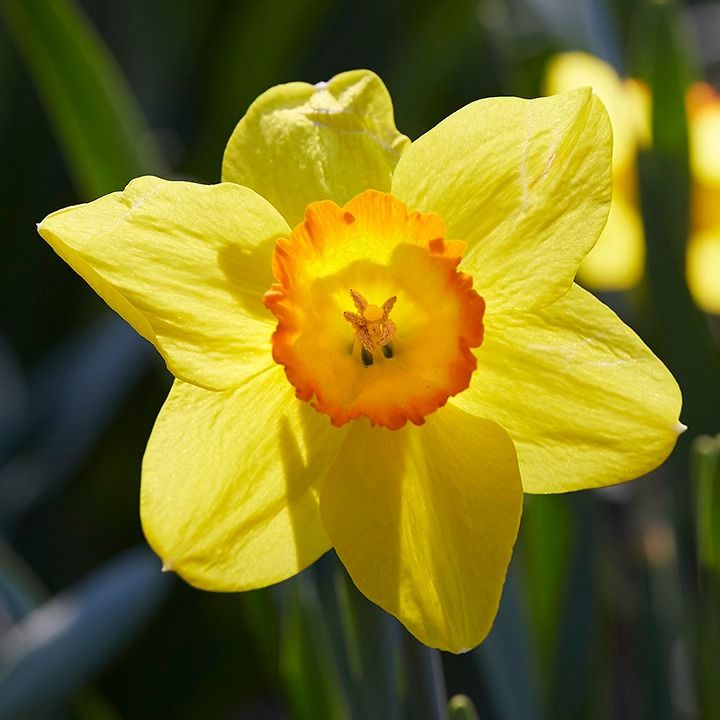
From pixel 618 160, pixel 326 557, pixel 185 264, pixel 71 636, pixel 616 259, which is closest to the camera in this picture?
pixel 185 264

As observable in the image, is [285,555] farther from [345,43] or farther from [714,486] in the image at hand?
[345,43]

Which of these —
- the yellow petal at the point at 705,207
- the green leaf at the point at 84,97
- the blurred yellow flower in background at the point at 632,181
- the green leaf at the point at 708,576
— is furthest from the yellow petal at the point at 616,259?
the green leaf at the point at 84,97

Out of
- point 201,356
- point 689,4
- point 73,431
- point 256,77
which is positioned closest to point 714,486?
point 201,356

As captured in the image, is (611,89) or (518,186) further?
(611,89)

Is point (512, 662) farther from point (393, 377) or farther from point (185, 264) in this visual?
point (185, 264)

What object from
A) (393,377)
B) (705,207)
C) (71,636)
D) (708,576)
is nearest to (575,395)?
(393,377)

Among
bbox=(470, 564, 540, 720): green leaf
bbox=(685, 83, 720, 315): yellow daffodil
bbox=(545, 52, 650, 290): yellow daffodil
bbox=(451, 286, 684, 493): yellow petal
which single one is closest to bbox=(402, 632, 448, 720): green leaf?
bbox=(451, 286, 684, 493): yellow petal

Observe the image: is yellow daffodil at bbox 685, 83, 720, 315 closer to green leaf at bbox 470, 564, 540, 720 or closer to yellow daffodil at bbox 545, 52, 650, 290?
yellow daffodil at bbox 545, 52, 650, 290
